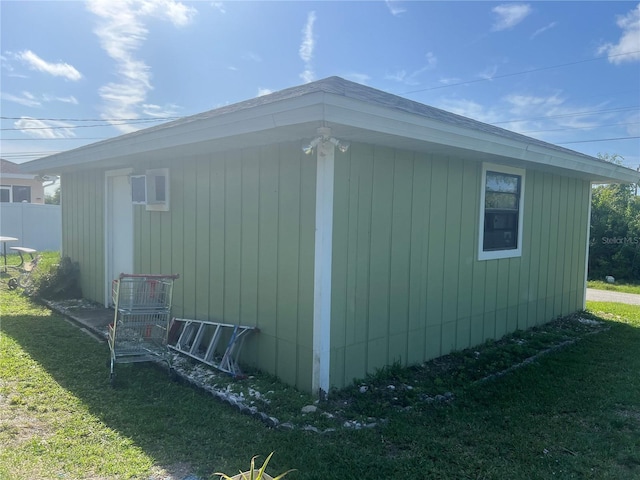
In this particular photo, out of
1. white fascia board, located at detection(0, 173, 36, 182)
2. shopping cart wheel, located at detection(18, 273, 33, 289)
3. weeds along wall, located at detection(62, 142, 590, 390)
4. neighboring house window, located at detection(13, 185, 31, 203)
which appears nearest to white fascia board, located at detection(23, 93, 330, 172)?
weeds along wall, located at detection(62, 142, 590, 390)

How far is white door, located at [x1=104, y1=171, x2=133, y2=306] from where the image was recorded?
6766 millimetres

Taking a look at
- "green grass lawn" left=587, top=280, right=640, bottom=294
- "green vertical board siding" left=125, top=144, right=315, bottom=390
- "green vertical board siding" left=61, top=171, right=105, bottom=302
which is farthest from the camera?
"green grass lawn" left=587, top=280, right=640, bottom=294

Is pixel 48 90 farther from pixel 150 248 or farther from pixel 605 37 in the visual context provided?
pixel 605 37

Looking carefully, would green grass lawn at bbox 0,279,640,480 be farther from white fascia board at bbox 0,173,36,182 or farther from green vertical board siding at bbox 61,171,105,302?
white fascia board at bbox 0,173,36,182

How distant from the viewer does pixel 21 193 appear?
19.5m

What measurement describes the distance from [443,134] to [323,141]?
120cm

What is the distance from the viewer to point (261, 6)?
25.9 ft

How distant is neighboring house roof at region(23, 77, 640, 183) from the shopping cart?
55.1 inches

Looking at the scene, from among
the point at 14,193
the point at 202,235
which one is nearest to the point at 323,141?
the point at 202,235

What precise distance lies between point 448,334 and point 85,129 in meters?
19.6

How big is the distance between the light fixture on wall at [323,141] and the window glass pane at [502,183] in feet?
9.00

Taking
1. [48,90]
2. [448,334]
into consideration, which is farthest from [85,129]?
[448,334]

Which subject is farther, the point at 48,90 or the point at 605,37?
the point at 48,90

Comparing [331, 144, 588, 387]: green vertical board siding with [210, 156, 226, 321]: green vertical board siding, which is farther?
[210, 156, 226, 321]: green vertical board siding
